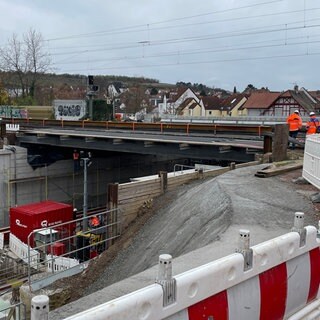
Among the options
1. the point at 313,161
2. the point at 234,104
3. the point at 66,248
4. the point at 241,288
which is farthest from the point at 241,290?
the point at 234,104

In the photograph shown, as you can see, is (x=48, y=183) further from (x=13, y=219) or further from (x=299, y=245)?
(x=299, y=245)

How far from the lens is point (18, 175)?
32.2 meters

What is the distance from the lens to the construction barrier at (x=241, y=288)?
285 cm

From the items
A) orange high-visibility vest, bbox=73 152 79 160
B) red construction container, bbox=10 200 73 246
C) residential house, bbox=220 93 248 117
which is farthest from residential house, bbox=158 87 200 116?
red construction container, bbox=10 200 73 246

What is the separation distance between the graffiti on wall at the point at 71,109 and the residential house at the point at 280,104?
1473 inches

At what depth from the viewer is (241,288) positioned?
3566 millimetres

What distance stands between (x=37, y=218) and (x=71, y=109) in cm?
3300

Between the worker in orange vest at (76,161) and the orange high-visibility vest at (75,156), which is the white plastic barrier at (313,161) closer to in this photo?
the orange high-visibility vest at (75,156)

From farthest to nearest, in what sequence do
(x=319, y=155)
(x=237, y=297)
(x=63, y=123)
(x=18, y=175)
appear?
(x=63, y=123), (x=18, y=175), (x=319, y=155), (x=237, y=297)

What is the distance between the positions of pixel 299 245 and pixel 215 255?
4.10ft

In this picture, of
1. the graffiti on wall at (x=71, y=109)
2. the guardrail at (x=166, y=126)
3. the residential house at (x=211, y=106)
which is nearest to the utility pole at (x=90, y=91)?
the graffiti on wall at (x=71, y=109)

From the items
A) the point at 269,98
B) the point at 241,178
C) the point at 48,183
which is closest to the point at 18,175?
the point at 48,183

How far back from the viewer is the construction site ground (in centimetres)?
757

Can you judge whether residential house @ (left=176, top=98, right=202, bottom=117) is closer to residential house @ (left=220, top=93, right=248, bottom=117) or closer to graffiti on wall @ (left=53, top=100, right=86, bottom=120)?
residential house @ (left=220, top=93, right=248, bottom=117)
